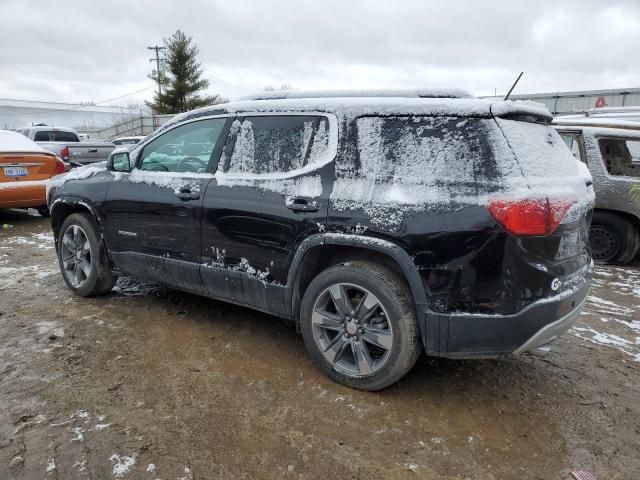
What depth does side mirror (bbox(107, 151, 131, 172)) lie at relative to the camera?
13.6 feet

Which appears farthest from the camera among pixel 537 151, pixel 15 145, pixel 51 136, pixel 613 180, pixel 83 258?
pixel 51 136

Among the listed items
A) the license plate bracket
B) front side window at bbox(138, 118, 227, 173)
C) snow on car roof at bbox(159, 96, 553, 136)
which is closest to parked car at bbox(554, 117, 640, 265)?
snow on car roof at bbox(159, 96, 553, 136)

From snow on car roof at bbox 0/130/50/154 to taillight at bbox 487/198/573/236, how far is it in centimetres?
795

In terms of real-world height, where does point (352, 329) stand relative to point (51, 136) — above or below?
below

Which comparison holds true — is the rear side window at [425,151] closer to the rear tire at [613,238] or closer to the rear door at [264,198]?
the rear door at [264,198]

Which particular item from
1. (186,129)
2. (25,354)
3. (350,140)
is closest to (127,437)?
(25,354)

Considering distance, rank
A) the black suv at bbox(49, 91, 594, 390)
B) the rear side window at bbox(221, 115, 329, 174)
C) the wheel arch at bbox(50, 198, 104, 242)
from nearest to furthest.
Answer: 1. the black suv at bbox(49, 91, 594, 390)
2. the rear side window at bbox(221, 115, 329, 174)
3. the wheel arch at bbox(50, 198, 104, 242)

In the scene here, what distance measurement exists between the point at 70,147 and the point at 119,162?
9.28 metres

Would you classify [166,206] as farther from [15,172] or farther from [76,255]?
[15,172]

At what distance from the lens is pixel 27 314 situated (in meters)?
4.20

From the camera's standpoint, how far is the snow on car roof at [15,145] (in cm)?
792

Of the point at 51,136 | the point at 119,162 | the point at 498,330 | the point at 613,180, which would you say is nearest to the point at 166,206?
the point at 119,162

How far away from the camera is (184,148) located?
390 centimetres

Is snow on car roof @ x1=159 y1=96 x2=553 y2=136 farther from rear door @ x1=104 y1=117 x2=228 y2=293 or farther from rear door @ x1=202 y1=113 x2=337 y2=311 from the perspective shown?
rear door @ x1=104 y1=117 x2=228 y2=293
